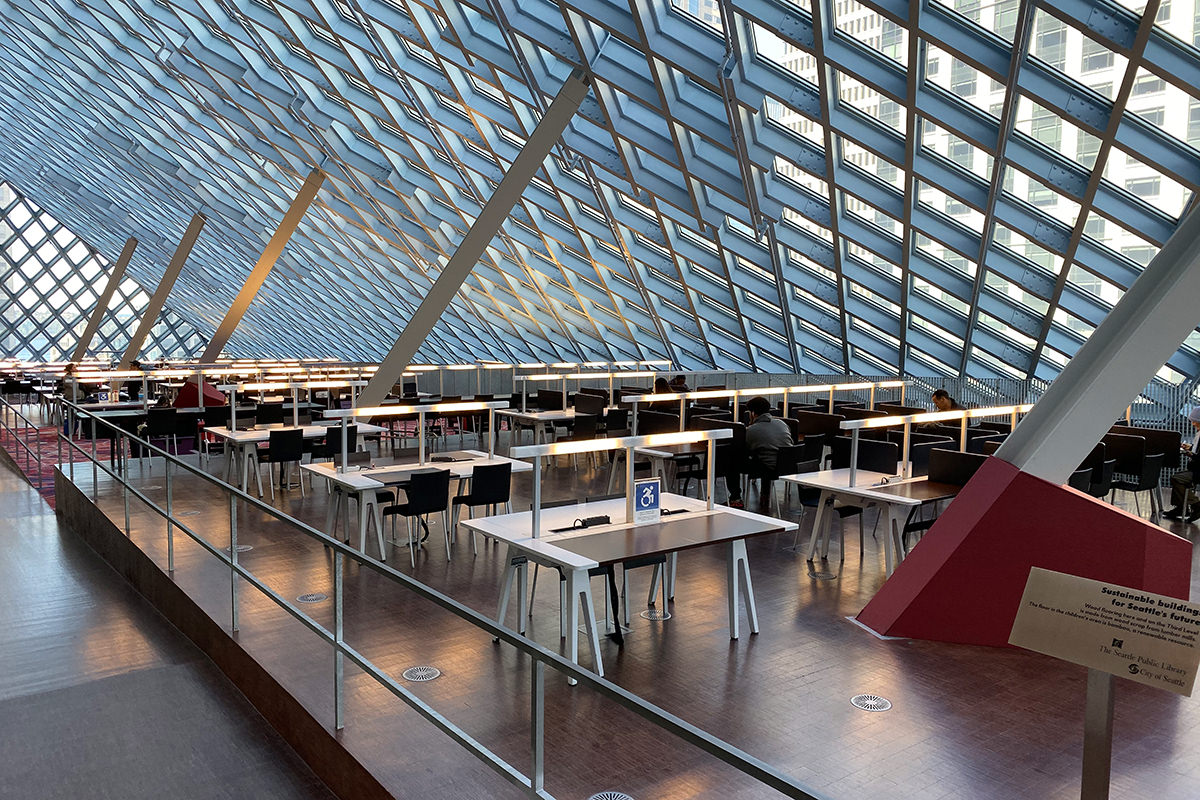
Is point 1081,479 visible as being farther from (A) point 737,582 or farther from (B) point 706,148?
(B) point 706,148

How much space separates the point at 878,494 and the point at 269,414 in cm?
997

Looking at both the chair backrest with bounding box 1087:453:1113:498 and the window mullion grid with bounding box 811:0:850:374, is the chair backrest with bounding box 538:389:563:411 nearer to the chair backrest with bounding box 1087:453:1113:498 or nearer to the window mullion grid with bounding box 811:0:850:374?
the window mullion grid with bounding box 811:0:850:374

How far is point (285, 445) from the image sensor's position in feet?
38.0

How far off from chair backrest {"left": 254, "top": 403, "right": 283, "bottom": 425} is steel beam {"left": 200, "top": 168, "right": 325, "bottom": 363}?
640 centimetres

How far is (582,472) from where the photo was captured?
1432 cm

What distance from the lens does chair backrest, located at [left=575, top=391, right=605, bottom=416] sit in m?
15.9

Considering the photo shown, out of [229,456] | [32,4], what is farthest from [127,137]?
[229,456]

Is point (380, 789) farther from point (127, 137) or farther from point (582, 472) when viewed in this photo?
point (127, 137)

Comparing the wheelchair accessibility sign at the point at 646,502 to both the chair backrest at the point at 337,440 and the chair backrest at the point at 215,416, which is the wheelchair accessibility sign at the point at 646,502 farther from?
the chair backrest at the point at 215,416

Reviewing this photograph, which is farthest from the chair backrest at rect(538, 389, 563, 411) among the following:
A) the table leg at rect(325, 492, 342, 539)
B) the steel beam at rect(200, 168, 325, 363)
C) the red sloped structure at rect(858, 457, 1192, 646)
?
the red sloped structure at rect(858, 457, 1192, 646)

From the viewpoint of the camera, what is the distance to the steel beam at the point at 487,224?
1294 cm

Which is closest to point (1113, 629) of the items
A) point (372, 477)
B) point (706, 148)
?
point (372, 477)

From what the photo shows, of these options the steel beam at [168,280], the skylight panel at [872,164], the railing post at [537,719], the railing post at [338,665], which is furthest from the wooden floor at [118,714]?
the steel beam at [168,280]

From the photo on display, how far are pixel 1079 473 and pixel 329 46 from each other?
1354cm
